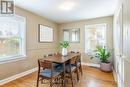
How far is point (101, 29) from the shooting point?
4.61 metres

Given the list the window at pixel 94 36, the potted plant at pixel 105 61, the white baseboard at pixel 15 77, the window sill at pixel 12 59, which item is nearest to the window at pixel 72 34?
the window at pixel 94 36

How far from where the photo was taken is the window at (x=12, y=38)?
3.00 metres

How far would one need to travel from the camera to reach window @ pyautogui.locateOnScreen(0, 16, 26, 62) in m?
3.00

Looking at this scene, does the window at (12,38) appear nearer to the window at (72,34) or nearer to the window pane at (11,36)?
the window pane at (11,36)

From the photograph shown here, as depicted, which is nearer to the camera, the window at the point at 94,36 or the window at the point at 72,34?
the window at the point at 94,36

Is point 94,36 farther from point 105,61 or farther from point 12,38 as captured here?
point 12,38

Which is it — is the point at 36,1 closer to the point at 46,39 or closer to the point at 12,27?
the point at 12,27

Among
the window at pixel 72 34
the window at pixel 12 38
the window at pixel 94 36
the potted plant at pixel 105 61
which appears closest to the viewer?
the window at pixel 12 38

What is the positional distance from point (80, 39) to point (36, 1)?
280 cm

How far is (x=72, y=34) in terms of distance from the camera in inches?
207

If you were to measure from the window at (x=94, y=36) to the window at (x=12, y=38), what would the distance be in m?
2.80

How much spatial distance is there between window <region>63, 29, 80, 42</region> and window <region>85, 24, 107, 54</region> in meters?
0.45

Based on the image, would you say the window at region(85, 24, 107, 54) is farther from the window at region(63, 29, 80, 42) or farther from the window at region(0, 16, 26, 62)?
the window at region(0, 16, 26, 62)

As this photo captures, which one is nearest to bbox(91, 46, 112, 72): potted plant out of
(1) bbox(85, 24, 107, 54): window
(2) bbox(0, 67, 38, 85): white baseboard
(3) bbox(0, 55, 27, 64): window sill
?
(1) bbox(85, 24, 107, 54): window
